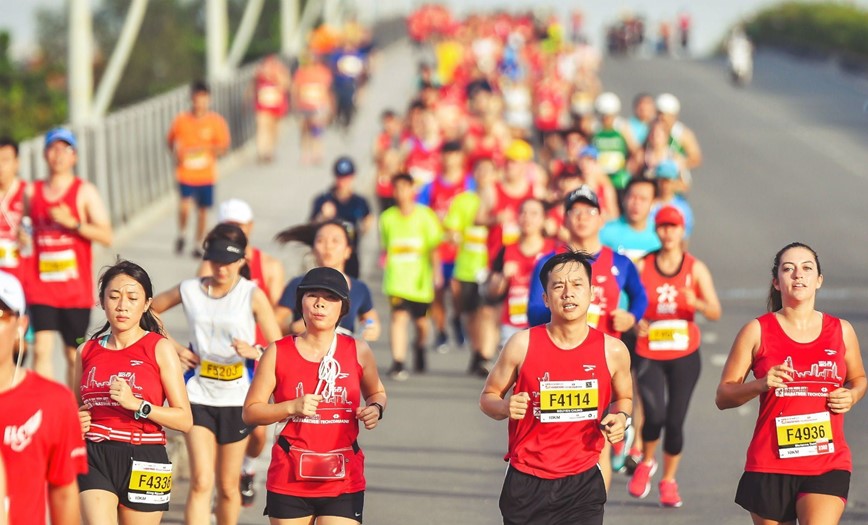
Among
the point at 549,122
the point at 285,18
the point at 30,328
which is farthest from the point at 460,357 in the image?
the point at 285,18

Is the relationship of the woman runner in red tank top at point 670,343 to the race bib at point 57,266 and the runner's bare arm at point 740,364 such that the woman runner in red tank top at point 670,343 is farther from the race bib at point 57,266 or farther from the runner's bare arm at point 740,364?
the race bib at point 57,266

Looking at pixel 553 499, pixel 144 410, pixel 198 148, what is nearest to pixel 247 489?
pixel 144 410

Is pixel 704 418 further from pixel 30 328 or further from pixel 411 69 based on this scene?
pixel 411 69

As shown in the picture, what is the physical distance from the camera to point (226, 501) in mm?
8820

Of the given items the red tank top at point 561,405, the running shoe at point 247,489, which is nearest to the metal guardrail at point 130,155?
the running shoe at point 247,489

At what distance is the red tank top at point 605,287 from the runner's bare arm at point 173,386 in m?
2.77

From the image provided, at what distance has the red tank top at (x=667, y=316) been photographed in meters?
10.1

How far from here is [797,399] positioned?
7.40 meters

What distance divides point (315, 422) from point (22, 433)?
6.29 ft

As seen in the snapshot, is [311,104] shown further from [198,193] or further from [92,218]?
[92,218]

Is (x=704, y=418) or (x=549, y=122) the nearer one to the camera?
(x=704, y=418)

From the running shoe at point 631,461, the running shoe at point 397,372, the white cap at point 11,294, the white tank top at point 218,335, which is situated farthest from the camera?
the running shoe at point 397,372

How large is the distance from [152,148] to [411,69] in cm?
2873

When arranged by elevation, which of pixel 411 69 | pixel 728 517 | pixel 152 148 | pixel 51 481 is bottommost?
pixel 728 517
